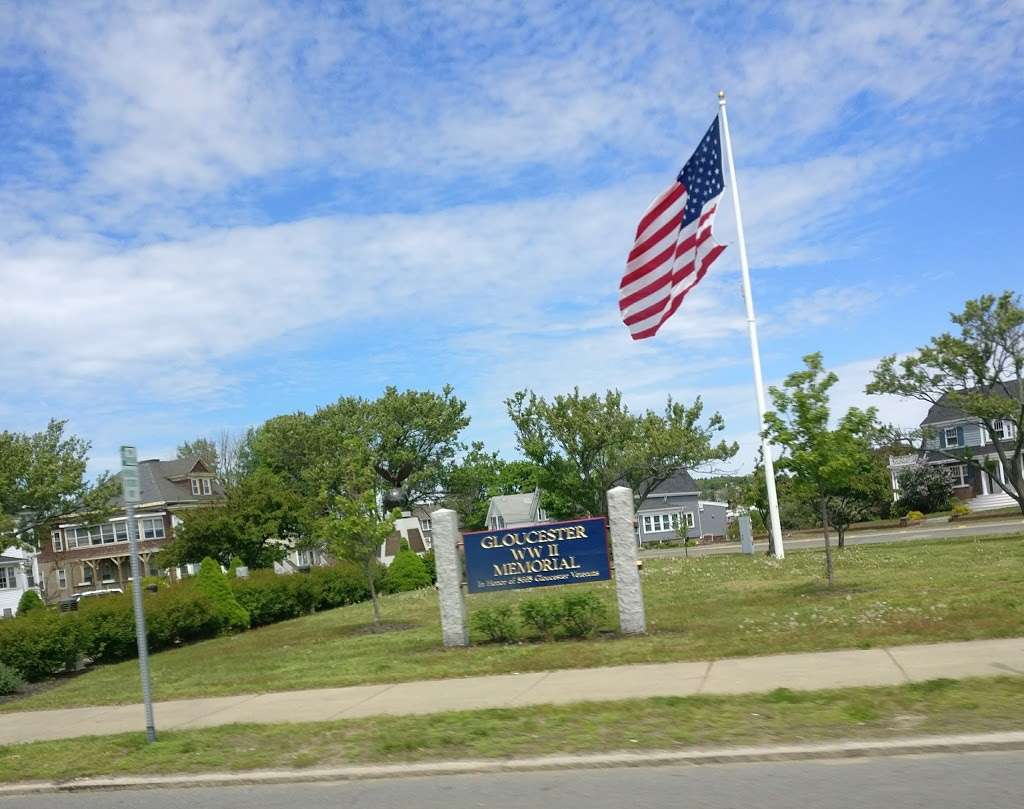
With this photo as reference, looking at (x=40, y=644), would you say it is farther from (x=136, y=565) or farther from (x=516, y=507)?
(x=516, y=507)

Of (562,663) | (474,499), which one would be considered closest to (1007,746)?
(562,663)

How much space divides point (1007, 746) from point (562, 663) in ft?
19.1

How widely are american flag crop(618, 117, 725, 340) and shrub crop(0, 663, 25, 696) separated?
1200cm

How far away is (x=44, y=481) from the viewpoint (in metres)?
46.9

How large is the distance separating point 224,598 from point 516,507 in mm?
26808

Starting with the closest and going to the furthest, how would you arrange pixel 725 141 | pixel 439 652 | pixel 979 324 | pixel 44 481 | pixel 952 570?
1. pixel 439 652
2. pixel 952 570
3. pixel 725 141
4. pixel 979 324
5. pixel 44 481

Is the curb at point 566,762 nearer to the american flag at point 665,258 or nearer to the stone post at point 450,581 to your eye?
the stone post at point 450,581

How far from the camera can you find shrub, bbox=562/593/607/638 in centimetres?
1423

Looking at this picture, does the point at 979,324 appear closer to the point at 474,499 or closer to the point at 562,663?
the point at 562,663

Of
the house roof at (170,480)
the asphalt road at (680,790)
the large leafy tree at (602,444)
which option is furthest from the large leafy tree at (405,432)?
the asphalt road at (680,790)

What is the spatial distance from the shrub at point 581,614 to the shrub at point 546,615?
0.09m

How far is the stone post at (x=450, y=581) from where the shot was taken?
1473 cm

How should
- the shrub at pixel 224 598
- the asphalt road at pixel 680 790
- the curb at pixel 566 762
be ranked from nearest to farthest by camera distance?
1. the asphalt road at pixel 680 790
2. the curb at pixel 566 762
3. the shrub at pixel 224 598

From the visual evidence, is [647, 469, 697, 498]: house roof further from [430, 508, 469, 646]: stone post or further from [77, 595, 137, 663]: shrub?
[430, 508, 469, 646]: stone post
